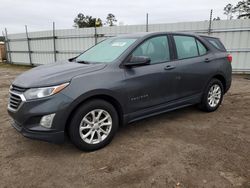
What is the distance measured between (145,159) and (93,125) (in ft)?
2.68

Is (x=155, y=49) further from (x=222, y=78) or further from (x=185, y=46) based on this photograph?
(x=222, y=78)

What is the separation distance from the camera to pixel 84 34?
11.9 meters

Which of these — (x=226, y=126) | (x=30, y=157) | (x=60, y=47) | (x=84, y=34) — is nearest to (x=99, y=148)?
(x=30, y=157)

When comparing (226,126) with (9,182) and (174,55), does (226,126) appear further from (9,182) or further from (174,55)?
(9,182)

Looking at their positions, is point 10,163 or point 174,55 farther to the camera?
point 174,55

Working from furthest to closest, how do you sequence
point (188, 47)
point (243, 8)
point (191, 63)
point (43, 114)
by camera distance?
point (243, 8) < point (188, 47) < point (191, 63) < point (43, 114)

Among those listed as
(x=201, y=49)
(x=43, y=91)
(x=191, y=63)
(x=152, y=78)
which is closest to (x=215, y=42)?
(x=201, y=49)

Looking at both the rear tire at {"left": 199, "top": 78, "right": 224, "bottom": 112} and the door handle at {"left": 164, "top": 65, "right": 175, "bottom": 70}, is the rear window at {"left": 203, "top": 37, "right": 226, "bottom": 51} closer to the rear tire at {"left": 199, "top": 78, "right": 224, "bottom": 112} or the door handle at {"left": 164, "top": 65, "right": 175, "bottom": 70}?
the rear tire at {"left": 199, "top": 78, "right": 224, "bottom": 112}

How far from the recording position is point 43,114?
2539mm

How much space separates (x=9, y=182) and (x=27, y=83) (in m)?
1.18

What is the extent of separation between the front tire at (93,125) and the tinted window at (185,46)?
5.58 ft

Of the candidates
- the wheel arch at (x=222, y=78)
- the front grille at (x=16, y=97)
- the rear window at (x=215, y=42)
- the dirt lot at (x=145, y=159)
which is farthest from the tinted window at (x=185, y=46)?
the front grille at (x=16, y=97)

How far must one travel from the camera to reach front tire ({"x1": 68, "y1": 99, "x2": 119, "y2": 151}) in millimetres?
2722

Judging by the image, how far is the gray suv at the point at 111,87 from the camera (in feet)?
8.54
